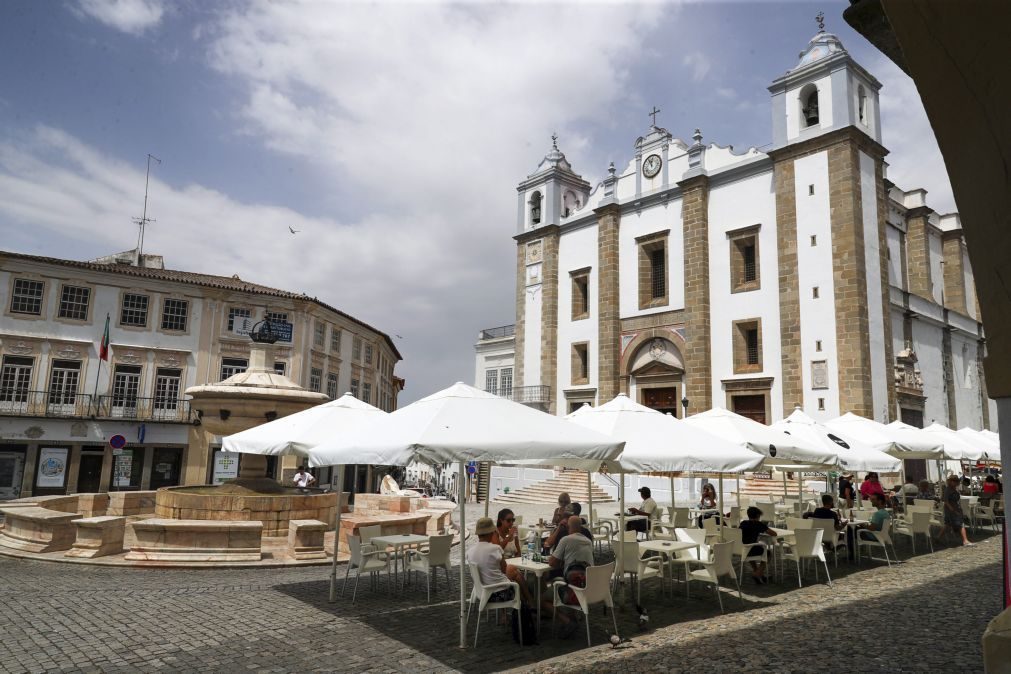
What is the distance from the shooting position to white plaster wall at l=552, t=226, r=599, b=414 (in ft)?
110

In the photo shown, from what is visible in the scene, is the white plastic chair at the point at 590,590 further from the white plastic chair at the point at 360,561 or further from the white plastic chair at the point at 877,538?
the white plastic chair at the point at 877,538

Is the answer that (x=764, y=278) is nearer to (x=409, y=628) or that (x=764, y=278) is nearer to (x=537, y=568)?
(x=537, y=568)

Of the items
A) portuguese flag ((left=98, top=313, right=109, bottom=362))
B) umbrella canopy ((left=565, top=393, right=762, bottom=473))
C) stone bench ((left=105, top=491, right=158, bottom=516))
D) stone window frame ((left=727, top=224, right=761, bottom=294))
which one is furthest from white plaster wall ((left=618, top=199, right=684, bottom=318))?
portuguese flag ((left=98, top=313, right=109, bottom=362))

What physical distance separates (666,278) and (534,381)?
9.35 metres

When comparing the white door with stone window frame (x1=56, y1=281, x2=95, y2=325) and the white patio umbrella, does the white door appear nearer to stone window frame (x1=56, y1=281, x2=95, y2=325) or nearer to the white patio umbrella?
stone window frame (x1=56, y1=281, x2=95, y2=325)

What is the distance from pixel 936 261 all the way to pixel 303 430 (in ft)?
119

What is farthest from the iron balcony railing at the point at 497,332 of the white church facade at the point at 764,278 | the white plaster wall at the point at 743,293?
the white plaster wall at the point at 743,293

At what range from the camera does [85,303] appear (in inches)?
1122

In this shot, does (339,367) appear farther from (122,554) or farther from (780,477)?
(122,554)

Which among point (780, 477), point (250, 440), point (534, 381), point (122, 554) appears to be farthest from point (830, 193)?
point (122, 554)

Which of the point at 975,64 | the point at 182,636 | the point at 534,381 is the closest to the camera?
the point at 975,64

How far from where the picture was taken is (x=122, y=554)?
10398 mm

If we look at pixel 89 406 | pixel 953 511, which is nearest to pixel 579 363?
pixel 953 511

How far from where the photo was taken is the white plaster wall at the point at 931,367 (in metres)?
28.3
